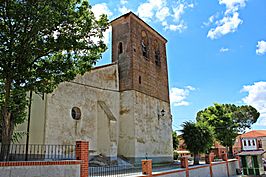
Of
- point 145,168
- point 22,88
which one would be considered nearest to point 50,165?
point 22,88

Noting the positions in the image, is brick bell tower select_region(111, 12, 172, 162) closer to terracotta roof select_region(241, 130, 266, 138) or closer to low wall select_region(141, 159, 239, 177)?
low wall select_region(141, 159, 239, 177)

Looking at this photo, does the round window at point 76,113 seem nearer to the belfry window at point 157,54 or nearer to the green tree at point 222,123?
the belfry window at point 157,54

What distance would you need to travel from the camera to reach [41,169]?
8453mm

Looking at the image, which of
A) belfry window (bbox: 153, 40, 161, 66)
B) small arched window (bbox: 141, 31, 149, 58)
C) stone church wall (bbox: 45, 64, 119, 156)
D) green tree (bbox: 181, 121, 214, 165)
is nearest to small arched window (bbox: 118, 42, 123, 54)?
stone church wall (bbox: 45, 64, 119, 156)

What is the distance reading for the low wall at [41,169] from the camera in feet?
25.6

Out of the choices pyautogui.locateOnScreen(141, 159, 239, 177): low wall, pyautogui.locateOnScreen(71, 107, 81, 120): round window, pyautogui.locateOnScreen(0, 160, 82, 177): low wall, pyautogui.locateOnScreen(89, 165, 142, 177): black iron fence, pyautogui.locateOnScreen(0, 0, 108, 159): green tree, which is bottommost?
pyautogui.locateOnScreen(141, 159, 239, 177): low wall

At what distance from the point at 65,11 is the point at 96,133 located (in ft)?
36.7

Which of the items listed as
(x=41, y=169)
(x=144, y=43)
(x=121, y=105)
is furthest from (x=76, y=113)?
(x=144, y=43)

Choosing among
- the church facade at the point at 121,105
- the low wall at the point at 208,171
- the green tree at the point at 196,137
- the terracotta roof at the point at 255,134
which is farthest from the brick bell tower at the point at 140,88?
the terracotta roof at the point at 255,134

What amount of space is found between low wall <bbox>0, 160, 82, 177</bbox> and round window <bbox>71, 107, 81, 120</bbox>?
27.0ft

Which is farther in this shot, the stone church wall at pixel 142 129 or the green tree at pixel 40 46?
the stone church wall at pixel 142 129

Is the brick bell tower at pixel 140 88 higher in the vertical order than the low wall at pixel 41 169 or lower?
higher

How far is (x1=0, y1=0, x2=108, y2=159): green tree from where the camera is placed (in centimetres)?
871

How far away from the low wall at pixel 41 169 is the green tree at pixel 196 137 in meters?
14.4
